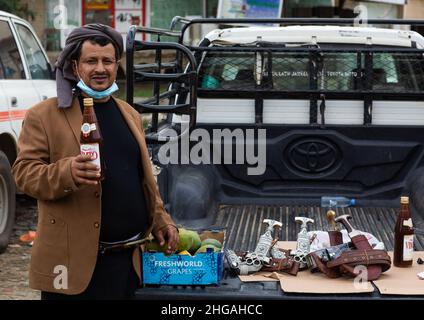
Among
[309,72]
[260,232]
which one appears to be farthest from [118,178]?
[309,72]

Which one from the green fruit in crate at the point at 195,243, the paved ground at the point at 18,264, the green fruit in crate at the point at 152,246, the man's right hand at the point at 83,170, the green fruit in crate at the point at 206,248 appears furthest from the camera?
the paved ground at the point at 18,264

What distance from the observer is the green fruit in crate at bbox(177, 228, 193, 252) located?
3.95 meters

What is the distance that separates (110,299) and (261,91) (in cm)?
250

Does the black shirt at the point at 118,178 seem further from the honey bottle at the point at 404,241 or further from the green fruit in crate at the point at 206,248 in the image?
the honey bottle at the point at 404,241

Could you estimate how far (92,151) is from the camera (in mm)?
3205

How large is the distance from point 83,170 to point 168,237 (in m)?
0.74

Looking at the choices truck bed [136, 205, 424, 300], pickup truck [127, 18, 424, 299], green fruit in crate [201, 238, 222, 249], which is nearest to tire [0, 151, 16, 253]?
pickup truck [127, 18, 424, 299]

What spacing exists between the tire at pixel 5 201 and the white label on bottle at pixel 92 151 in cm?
404

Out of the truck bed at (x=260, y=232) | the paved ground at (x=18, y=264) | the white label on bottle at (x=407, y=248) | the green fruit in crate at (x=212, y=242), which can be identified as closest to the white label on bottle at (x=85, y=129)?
the truck bed at (x=260, y=232)

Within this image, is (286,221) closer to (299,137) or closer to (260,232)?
(260,232)

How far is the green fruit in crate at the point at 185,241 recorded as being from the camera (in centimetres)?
395

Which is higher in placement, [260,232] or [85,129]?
[85,129]

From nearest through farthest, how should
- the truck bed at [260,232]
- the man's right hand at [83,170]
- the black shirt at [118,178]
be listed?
the man's right hand at [83,170] < the black shirt at [118,178] < the truck bed at [260,232]
